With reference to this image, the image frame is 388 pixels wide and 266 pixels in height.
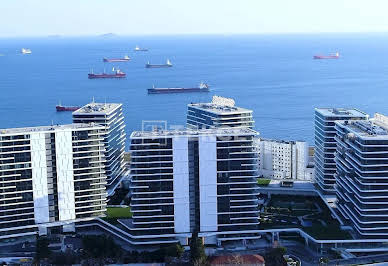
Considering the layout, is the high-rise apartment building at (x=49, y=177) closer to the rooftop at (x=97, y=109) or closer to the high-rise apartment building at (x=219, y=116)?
the rooftop at (x=97, y=109)

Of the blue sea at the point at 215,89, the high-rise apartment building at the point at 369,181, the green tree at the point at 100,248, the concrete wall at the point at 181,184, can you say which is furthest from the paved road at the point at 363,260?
the blue sea at the point at 215,89

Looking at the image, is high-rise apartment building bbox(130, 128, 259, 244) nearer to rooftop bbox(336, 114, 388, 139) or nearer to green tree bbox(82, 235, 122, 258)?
green tree bbox(82, 235, 122, 258)

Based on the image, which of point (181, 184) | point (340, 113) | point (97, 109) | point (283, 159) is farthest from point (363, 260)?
point (97, 109)

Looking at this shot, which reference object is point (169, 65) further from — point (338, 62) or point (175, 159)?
point (175, 159)

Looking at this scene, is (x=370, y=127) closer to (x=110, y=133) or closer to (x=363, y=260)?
(x=363, y=260)

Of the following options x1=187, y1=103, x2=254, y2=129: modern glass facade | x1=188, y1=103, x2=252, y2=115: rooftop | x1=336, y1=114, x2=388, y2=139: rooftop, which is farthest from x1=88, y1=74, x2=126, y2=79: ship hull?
x1=336, y1=114, x2=388, y2=139: rooftop

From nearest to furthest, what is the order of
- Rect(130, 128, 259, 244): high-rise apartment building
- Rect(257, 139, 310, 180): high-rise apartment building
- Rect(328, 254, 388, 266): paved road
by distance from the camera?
Rect(328, 254, 388, 266): paved road, Rect(130, 128, 259, 244): high-rise apartment building, Rect(257, 139, 310, 180): high-rise apartment building

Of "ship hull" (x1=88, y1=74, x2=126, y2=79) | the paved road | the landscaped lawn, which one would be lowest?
the paved road
